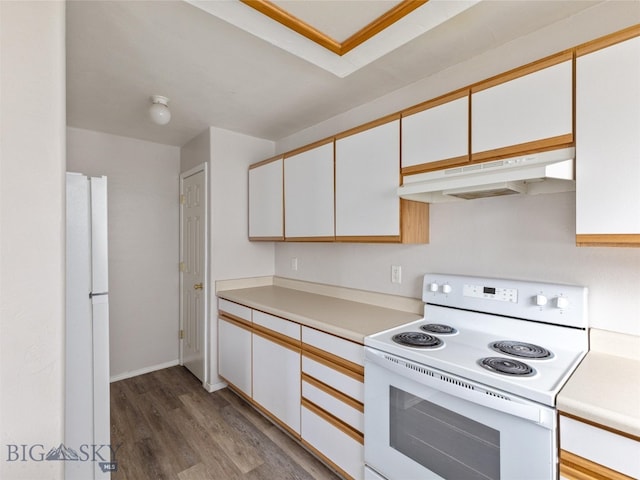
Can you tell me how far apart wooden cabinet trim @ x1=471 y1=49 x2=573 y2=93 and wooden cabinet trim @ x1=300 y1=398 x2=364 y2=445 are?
70.8 inches

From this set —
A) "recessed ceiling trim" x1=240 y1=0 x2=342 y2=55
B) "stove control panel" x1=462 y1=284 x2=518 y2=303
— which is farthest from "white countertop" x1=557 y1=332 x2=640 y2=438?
"recessed ceiling trim" x1=240 y1=0 x2=342 y2=55

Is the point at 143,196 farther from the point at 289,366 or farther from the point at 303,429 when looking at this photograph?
the point at 303,429

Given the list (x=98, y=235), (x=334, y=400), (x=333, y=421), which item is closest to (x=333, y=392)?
(x=334, y=400)

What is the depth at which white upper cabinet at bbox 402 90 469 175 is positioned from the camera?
1528 mm

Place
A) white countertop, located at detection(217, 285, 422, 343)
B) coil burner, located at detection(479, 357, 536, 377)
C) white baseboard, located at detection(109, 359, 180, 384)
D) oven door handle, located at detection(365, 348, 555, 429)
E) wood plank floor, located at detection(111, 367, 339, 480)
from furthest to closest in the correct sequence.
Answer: white baseboard, located at detection(109, 359, 180, 384), wood plank floor, located at detection(111, 367, 339, 480), white countertop, located at detection(217, 285, 422, 343), coil burner, located at detection(479, 357, 536, 377), oven door handle, located at detection(365, 348, 555, 429)

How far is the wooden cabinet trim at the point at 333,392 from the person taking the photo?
1.65 m

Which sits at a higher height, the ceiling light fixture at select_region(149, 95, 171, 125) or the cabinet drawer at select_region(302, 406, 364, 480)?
the ceiling light fixture at select_region(149, 95, 171, 125)

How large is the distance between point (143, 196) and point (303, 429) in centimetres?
266

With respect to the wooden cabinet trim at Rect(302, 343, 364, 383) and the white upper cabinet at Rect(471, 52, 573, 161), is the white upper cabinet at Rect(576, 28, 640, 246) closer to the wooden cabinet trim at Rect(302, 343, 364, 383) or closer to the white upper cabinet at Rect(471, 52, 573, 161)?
the white upper cabinet at Rect(471, 52, 573, 161)

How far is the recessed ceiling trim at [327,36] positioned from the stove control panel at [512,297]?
1.32m

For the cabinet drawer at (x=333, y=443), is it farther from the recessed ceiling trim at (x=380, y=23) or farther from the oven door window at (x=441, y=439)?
the recessed ceiling trim at (x=380, y=23)

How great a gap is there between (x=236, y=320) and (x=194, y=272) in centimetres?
83

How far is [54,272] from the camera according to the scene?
819mm

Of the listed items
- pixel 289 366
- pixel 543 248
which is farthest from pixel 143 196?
pixel 543 248
